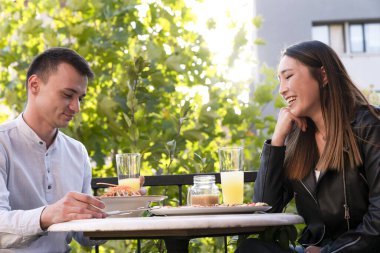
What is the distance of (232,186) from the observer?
235 cm

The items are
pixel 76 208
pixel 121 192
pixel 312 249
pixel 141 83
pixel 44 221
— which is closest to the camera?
pixel 76 208

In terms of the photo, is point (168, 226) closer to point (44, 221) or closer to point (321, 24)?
point (44, 221)

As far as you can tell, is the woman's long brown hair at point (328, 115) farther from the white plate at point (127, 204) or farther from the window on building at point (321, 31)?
the window on building at point (321, 31)

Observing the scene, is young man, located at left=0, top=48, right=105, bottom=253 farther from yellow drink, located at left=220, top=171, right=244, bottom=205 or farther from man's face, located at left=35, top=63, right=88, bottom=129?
yellow drink, located at left=220, top=171, right=244, bottom=205

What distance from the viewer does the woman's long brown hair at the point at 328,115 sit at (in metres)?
2.47

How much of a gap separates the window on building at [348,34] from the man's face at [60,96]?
49.7 feet

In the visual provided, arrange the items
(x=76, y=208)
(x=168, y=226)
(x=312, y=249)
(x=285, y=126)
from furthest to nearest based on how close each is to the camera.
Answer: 1. (x=285, y=126)
2. (x=312, y=249)
3. (x=76, y=208)
4. (x=168, y=226)

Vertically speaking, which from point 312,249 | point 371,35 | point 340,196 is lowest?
point 312,249

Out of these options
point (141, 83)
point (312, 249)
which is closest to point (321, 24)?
point (141, 83)

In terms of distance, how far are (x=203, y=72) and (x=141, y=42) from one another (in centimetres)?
41

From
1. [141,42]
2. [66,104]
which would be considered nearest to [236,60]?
[141,42]

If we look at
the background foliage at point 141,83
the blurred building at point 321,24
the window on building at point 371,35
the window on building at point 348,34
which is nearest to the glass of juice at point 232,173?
the background foliage at point 141,83

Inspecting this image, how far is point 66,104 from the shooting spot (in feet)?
8.66

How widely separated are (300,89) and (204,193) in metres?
0.63
